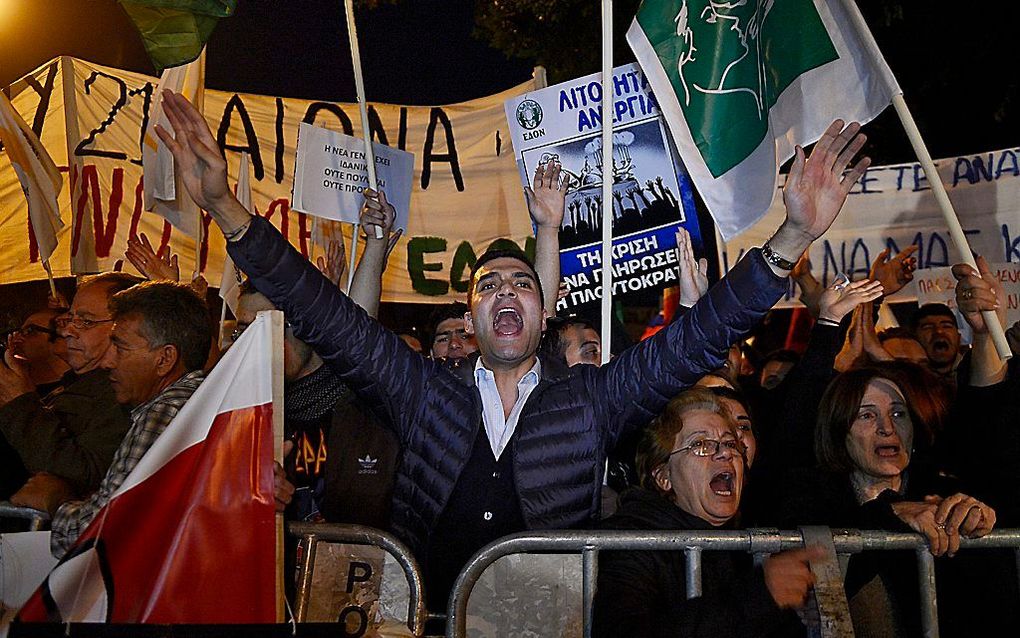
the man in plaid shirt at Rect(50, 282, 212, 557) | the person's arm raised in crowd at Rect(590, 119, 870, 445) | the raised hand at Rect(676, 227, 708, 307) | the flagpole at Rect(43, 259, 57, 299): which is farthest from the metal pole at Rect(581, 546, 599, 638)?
the flagpole at Rect(43, 259, 57, 299)

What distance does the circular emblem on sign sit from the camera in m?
5.97

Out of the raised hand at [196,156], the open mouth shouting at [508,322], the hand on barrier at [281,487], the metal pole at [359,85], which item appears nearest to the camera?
the hand on barrier at [281,487]

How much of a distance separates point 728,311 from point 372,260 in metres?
1.82

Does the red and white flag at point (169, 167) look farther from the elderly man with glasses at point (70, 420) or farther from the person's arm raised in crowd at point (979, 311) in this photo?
the person's arm raised in crowd at point (979, 311)

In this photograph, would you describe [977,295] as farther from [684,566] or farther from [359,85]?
[359,85]

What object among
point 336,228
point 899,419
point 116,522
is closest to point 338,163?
point 336,228

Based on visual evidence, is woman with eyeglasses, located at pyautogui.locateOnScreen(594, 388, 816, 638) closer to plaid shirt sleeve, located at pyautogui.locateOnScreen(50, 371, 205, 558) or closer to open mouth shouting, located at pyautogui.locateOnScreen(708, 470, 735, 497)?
open mouth shouting, located at pyautogui.locateOnScreen(708, 470, 735, 497)

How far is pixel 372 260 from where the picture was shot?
4742 millimetres

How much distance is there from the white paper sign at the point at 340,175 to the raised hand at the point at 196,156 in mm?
2268

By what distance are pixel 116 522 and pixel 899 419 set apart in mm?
2557

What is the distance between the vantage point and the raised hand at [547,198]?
4.72 m

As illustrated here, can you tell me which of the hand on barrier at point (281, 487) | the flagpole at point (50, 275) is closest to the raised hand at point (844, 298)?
the hand on barrier at point (281, 487)

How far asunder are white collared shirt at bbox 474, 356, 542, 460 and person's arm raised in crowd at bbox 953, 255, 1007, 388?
151 cm

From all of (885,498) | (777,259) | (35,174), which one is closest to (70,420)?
(777,259)
